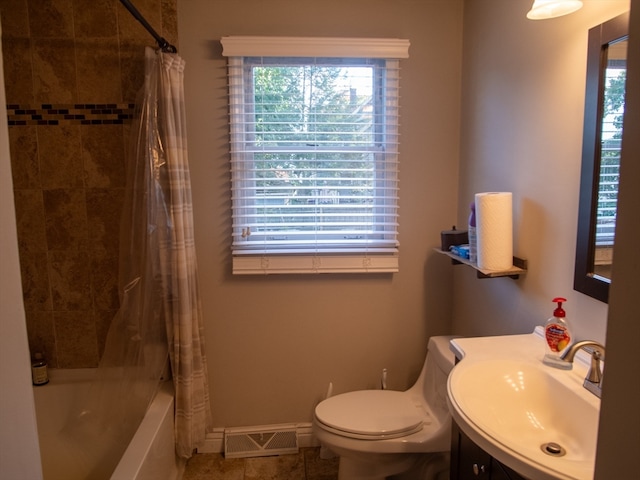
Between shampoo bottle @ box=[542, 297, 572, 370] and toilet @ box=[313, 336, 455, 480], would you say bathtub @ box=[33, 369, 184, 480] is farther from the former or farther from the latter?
shampoo bottle @ box=[542, 297, 572, 370]

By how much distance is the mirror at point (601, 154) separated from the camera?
3.82 feet

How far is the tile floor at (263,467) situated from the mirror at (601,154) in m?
1.53

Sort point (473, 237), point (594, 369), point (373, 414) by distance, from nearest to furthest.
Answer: point (594, 369) < point (473, 237) < point (373, 414)

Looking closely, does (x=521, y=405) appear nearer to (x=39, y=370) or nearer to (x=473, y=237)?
(x=473, y=237)

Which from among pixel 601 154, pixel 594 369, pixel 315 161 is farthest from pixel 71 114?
pixel 594 369

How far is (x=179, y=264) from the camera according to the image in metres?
1.90

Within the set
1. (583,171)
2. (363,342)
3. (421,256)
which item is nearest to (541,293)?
(583,171)

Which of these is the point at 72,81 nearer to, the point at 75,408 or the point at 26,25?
the point at 26,25

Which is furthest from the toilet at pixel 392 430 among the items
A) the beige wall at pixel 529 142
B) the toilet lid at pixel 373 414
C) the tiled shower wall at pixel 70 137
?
the tiled shower wall at pixel 70 137

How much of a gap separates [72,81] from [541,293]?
223 centimetres

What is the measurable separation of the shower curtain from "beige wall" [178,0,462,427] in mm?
A: 212

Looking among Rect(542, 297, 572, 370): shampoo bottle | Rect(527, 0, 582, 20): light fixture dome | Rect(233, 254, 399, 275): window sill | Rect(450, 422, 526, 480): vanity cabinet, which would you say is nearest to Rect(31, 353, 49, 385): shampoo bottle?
Rect(233, 254, 399, 275): window sill

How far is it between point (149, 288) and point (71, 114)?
3.03 feet

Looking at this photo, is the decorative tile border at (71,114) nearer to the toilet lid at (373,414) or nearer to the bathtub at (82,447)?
the bathtub at (82,447)
